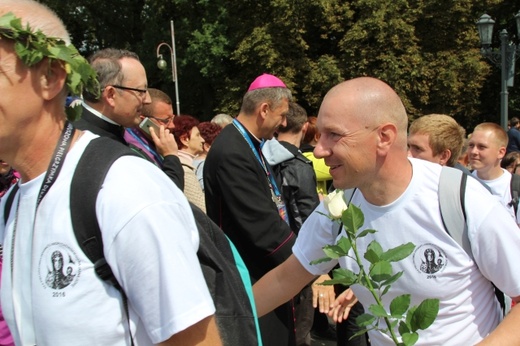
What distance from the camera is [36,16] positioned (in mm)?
1468

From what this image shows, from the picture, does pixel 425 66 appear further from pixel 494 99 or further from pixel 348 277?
pixel 348 277

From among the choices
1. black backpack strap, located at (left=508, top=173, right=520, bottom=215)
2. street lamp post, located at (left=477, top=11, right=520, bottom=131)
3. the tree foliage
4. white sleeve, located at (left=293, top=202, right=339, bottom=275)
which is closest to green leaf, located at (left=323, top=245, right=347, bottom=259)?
white sleeve, located at (left=293, top=202, right=339, bottom=275)

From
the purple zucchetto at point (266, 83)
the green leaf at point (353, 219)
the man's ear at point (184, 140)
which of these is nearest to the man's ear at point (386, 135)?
the green leaf at point (353, 219)

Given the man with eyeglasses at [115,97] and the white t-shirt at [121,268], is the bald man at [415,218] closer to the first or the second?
the white t-shirt at [121,268]

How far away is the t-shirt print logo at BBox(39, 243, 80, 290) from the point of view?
129 centimetres

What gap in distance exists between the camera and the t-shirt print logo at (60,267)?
1.29 meters

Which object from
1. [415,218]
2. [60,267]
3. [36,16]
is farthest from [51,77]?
[415,218]

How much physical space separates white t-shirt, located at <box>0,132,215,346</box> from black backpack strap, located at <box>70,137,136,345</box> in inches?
0.5

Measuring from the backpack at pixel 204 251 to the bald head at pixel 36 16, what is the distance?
29cm

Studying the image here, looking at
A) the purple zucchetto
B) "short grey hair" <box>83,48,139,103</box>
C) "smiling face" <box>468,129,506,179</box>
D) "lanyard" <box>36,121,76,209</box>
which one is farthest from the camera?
"smiling face" <box>468,129,506,179</box>

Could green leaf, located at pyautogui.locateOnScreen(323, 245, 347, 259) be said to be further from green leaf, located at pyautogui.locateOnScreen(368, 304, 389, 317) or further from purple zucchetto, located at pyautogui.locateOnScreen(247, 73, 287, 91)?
Result: purple zucchetto, located at pyautogui.locateOnScreen(247, 73, 287, 91)

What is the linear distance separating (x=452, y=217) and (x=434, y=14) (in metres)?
27.7

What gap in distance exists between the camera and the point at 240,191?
12.3 ft

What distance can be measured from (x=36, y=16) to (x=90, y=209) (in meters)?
0.54
